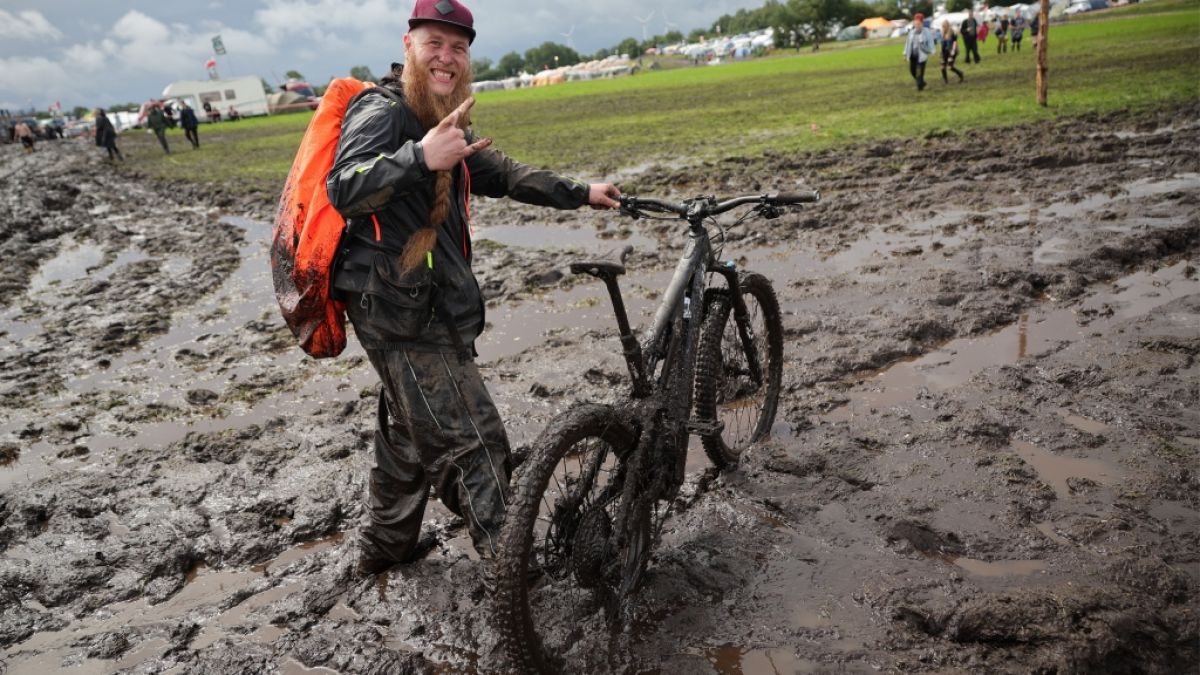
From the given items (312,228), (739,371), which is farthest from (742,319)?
(312,228)

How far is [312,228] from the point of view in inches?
109

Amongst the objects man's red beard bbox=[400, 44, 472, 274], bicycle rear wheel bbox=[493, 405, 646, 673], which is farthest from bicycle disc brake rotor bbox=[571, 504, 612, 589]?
man's red beard bbox=[400, 44, 472, 274]

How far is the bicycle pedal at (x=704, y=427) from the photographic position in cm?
349

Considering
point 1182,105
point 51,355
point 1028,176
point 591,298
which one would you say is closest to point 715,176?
point 1028,176

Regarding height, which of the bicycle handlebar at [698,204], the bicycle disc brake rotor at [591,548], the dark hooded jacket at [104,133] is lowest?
the bicycle disc brake rotor at [591,548]

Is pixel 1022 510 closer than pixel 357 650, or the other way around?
pixel 357 650

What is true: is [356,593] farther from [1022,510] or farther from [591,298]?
[591,298]

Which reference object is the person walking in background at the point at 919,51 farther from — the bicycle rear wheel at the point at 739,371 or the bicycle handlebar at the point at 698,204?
the bicycle handlebar at the point at 698,204

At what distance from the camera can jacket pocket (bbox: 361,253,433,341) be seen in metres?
2.81

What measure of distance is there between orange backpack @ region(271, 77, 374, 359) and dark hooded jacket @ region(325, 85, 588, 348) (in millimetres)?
72

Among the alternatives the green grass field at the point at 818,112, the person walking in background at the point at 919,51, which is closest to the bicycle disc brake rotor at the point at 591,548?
the green grass field at the point at 818,112

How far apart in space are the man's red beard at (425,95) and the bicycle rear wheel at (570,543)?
123cm

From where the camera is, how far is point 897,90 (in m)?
21.9

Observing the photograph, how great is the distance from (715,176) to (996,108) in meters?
6.77
